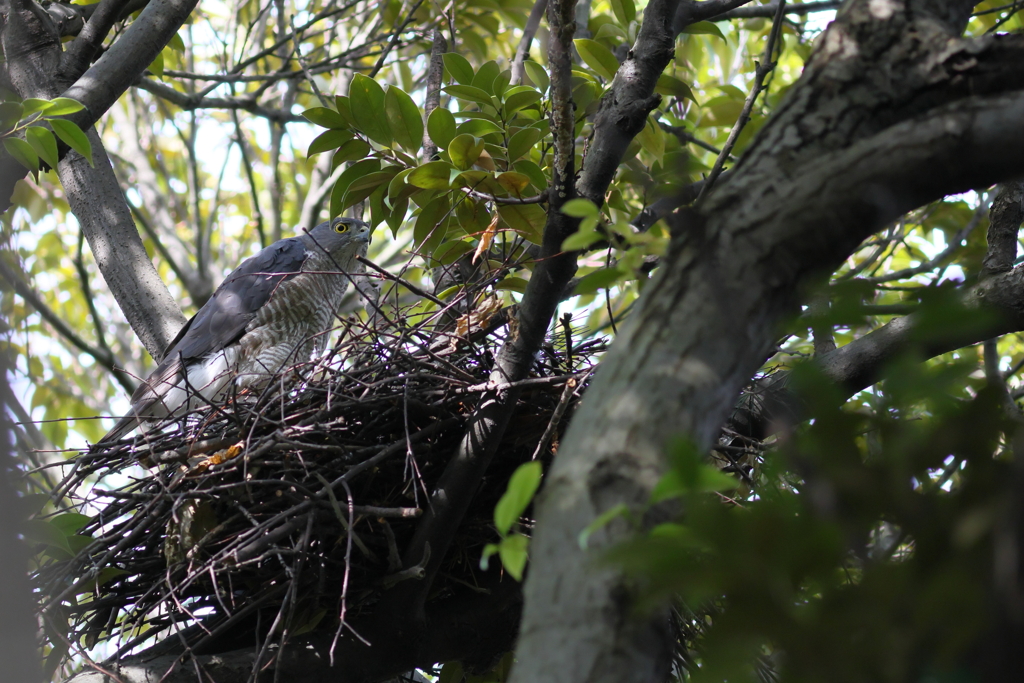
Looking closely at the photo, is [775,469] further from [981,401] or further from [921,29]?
[921,29]

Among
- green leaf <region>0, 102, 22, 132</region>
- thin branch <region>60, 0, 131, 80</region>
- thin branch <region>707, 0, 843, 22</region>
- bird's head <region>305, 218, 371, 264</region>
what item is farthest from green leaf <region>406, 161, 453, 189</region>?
bird's head <region>305, 218, 371, 264</region>

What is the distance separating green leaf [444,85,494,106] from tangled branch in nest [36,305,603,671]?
74 centimetres

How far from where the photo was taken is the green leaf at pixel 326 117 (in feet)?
7.93

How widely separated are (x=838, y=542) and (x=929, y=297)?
27 centimetres

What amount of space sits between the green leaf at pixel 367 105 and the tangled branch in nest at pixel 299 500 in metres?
0.64

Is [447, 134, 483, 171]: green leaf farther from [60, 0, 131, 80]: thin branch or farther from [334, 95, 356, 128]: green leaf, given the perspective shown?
[60, 0, 131, 80]: thin branch

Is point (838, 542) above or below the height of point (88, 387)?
below

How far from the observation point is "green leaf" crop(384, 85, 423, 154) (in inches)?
93.7

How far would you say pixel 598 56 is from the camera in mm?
2605

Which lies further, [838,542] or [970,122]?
[970,122]

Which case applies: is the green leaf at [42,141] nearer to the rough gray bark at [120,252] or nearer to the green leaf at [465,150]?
the green leaf at [465,150]

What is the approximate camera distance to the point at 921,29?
1.15m

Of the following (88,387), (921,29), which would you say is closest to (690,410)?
(921,29)

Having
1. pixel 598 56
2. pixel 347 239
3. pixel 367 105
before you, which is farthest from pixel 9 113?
pixel 347 239
